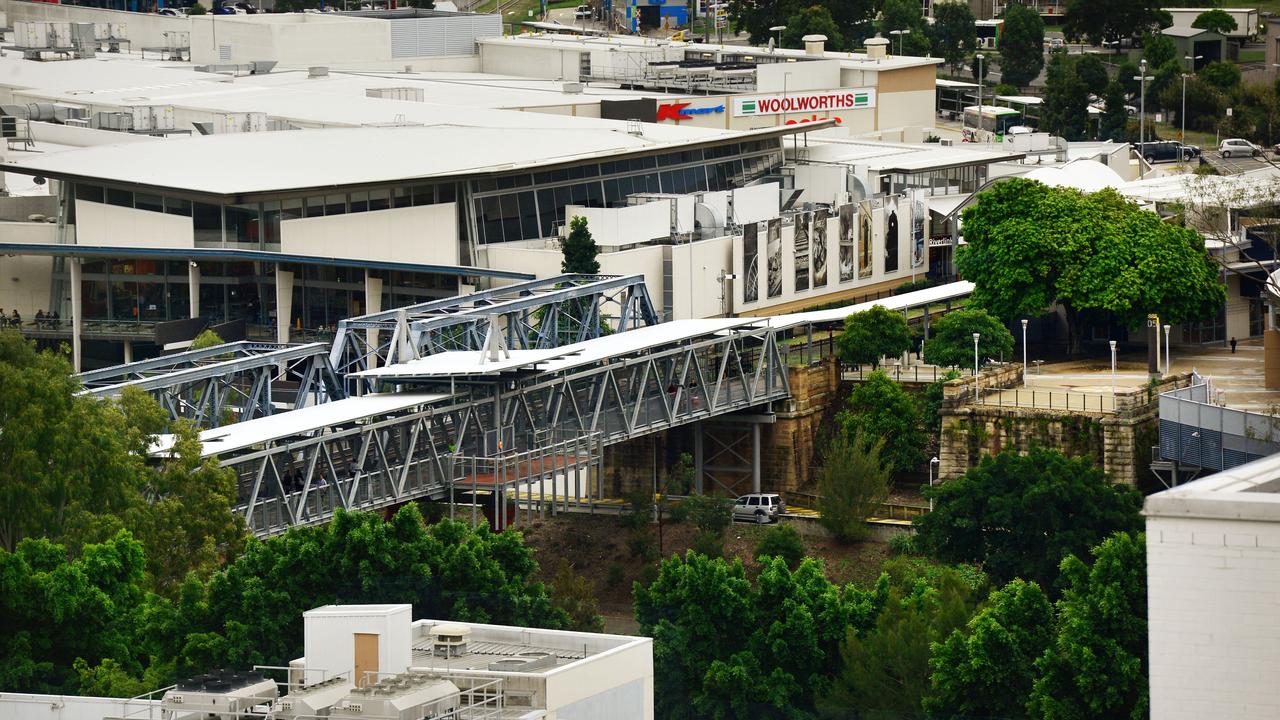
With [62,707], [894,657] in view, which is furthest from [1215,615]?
[62,707]

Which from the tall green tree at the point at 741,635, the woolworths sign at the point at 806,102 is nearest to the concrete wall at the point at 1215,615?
the tall green tree at the point at 741,635

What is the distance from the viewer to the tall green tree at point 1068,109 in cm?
18075

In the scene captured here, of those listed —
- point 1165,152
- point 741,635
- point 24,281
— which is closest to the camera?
point 741,635

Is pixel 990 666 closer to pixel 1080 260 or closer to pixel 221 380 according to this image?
pixel 221 380

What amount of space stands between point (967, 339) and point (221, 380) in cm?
2895

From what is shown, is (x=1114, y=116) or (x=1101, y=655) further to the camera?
(x=1114, y=116)

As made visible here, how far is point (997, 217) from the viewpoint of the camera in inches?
4094

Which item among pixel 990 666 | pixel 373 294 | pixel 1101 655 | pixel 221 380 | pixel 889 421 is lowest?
pixel 889 421

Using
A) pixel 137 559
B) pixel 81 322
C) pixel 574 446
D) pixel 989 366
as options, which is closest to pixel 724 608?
pixel 137 559

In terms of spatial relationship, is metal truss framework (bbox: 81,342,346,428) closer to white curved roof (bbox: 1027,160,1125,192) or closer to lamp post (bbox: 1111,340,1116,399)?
lamp post (bbox: 1111,340,1116,399)

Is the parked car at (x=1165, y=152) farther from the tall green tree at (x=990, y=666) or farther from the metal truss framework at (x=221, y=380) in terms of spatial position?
the tall green tree at (x=990, y=666)

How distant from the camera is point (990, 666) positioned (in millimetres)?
61594

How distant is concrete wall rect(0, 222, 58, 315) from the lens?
118500 mm

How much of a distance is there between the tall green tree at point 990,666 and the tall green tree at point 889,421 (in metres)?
32.7
